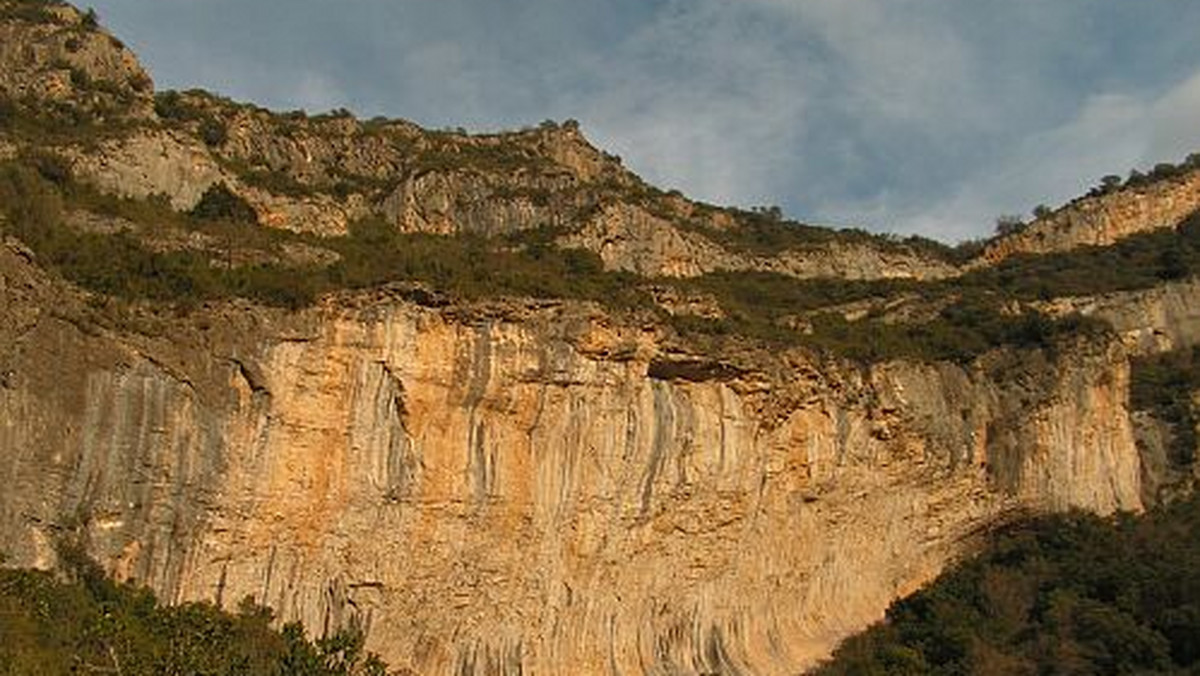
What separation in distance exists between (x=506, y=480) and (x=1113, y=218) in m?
48.7

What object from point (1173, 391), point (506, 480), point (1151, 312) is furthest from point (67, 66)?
point (1151, 312)

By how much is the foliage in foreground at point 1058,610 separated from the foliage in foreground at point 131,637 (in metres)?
17.3

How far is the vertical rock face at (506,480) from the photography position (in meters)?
31.9

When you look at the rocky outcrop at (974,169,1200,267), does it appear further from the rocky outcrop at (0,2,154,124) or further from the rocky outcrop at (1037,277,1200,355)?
the rocky outcrop at (0,2,154,124)

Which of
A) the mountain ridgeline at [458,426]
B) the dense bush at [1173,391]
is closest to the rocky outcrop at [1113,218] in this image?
the dense bush at [1173,391]

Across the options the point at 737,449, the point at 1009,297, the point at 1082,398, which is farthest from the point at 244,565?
the point at 1009,297

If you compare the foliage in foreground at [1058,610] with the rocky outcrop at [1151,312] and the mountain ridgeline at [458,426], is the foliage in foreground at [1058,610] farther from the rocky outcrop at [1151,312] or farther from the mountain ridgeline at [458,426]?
the rocky outcrop at [1151,312]

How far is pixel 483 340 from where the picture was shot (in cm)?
3794

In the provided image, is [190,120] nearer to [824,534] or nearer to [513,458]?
[513,458]

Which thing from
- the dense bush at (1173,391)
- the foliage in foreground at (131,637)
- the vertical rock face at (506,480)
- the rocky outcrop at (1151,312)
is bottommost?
the foliage in foreground at (131,637)

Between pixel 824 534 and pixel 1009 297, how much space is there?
943 inches

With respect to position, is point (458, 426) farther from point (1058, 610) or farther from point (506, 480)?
point (1058, 610)

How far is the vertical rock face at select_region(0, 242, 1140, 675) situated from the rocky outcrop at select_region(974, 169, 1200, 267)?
29.9 meters

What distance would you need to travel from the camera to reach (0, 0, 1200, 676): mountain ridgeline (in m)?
32.0
